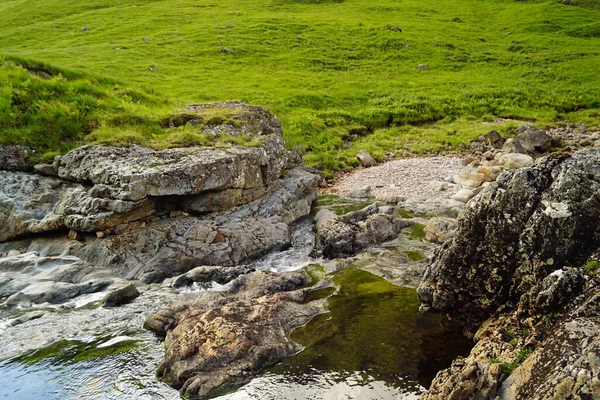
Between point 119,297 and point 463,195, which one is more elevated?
point 119,297

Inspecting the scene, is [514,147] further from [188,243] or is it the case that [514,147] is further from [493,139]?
[188,243]

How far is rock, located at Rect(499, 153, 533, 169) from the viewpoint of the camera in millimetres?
30791

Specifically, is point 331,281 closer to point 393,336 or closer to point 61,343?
point 393,336

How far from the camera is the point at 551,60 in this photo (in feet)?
213

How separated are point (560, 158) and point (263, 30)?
7065 cm

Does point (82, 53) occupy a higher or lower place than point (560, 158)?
higher

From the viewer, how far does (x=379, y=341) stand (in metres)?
11.8

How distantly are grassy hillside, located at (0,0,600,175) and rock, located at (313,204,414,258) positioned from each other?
39.7ft

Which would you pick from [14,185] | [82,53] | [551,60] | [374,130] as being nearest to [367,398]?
[14,185]

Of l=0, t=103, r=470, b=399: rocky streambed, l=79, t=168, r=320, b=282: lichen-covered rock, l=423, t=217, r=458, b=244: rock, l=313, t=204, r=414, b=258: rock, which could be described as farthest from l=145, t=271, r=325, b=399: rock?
l=423, t=217, r=458, b=244: rock

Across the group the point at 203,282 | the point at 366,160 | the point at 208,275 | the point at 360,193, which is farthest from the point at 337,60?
the point at 203,282

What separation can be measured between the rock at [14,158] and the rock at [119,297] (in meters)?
10.7

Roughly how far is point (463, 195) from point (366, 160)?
40.2 feet

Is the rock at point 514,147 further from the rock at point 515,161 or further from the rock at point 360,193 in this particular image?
the rock at point 360,193
